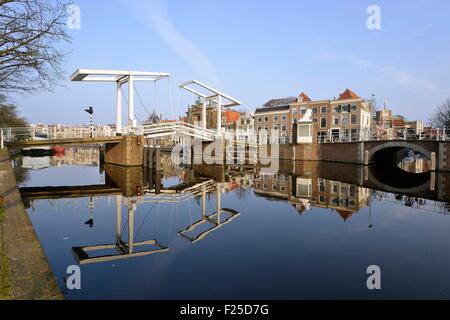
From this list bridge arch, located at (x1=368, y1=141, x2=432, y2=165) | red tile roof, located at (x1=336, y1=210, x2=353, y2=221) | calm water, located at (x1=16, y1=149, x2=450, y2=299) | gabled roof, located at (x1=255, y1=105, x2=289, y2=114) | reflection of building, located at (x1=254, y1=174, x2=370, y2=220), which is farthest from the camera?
gabled roof, located at (x1=255, y1=105, x2=289, y2=114)

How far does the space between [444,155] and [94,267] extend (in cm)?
2304

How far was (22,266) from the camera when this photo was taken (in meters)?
4.18

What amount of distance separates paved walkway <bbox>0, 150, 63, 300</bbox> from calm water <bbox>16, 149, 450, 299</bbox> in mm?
441

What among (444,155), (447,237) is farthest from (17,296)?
(444,155)

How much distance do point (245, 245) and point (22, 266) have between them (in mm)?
3671

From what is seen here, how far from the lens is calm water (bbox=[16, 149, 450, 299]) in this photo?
14.4 feet

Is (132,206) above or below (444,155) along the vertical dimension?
below

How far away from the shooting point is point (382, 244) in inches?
253

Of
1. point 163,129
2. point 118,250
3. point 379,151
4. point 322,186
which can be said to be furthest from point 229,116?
point 118,250

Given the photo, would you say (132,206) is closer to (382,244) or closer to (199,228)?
(199,228)

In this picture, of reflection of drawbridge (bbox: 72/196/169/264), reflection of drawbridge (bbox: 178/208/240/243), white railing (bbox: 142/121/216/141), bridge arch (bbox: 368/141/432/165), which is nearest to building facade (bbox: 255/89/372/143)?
bridge arch (bbox: 368/141/432/165)

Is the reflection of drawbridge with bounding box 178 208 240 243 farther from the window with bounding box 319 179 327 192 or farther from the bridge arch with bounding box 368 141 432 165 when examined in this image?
the bridge arch with bounding box 368 141 432 165

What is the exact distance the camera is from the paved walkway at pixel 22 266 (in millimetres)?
3511

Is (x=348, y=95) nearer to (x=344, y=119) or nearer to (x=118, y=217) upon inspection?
(x=344, y=119)
